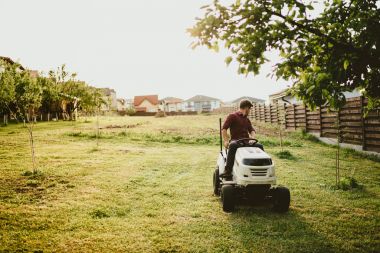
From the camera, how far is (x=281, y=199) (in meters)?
6.23

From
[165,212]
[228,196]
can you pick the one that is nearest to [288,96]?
[228,196]

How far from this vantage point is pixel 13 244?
4.75m

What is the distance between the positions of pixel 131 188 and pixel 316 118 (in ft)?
45.7

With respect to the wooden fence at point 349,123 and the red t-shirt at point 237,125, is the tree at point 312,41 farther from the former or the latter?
the wooden fence at point 349,123

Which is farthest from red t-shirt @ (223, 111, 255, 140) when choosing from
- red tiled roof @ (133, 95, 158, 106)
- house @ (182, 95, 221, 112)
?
house @ (182, 95, 221, 112)

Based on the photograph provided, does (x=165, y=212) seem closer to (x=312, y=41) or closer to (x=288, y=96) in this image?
(x=312, y=41)

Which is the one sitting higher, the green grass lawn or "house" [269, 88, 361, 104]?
"house" [269, 88, 361, 104]

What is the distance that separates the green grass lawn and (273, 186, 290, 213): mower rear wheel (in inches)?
6.1

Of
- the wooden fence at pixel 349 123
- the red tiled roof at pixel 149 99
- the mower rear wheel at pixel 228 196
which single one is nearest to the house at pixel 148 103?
the red tiled roof at pixel 149 99

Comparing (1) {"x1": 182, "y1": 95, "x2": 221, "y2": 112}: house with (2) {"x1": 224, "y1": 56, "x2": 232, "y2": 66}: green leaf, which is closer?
(2) {"x1": 224, "y1": 56, "x2": 232, "y2": 66}: green leaf

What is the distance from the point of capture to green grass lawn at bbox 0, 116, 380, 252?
16.0 ft

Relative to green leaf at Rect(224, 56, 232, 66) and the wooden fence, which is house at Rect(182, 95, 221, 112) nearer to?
the wooden fence

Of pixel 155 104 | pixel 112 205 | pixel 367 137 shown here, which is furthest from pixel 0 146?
pixel 155 104

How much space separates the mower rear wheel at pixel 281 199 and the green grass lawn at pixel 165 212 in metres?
0.16
